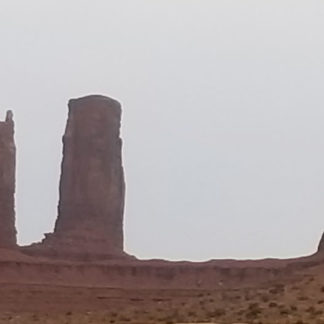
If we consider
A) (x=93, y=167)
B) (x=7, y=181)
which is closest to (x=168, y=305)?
(x=7, y=181)

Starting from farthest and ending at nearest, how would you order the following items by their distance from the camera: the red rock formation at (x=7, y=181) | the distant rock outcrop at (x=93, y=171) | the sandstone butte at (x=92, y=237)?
the distant rock outcrop at (x=93, y=171)
the red rock formation at (x=7, y=181)
the sandstone butte at (x=92, y=237)

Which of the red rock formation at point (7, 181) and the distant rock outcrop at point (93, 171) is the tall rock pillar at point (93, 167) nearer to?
the distant rock outcrop at point (93, 171)

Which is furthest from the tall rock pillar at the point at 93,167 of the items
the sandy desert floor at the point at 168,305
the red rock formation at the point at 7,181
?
the sandy desert floor at the point at 168,305

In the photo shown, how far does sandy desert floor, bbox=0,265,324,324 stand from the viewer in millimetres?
32125

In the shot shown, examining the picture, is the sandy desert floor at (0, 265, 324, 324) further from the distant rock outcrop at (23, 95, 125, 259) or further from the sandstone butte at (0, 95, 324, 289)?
the distant rock outcrop at (23, 95, 125, 259)

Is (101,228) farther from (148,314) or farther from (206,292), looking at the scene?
(148,314)

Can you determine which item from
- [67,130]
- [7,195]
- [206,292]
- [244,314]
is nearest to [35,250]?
[7,195]

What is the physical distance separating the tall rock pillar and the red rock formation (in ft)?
10.7

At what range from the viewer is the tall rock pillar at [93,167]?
74.2 meters

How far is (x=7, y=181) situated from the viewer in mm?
72125

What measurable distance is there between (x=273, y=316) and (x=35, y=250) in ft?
135

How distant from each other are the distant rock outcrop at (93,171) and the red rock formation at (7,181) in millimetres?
3239

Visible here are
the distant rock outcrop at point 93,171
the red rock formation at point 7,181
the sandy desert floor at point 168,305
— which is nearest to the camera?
the sandy desert floor at point 168,305

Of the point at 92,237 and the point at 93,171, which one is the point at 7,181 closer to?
the point at 93,171
